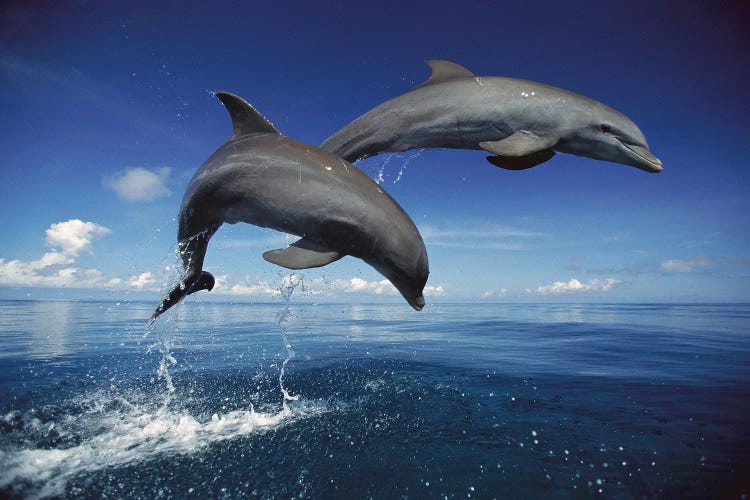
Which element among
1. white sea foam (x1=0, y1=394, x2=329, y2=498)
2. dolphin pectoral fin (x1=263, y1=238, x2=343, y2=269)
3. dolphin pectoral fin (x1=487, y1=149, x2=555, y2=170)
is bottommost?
white sea foam (x1=0, y1=394, x2=329, y2=498)

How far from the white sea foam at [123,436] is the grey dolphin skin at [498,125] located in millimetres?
4890

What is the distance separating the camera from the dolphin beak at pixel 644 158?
4.90 meters

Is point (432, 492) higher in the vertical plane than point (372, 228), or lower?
lower

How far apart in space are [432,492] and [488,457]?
4.11ft

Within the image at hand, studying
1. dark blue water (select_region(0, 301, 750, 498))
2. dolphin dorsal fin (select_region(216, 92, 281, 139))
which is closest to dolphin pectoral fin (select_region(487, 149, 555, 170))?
dolphin dorsal fin (select_region(216, 92, 281, 139))

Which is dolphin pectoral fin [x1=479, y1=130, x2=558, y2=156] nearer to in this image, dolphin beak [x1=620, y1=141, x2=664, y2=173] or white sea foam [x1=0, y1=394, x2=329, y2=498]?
dolphin beak [x1=620, y1=141, x2=664, y2=173]

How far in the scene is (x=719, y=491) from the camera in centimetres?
488

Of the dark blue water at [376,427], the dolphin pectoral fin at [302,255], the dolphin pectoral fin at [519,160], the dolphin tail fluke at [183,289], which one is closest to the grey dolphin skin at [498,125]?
the dolphin pectoral fin at [519,160]

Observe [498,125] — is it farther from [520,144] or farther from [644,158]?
[644,158]

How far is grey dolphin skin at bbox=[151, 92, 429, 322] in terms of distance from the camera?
422 cm

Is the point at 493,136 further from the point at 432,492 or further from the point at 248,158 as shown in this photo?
the point at 432,492

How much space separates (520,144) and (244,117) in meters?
3.24

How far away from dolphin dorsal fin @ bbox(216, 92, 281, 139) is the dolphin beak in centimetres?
429

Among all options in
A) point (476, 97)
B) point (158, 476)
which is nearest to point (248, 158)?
point (476, 97)
